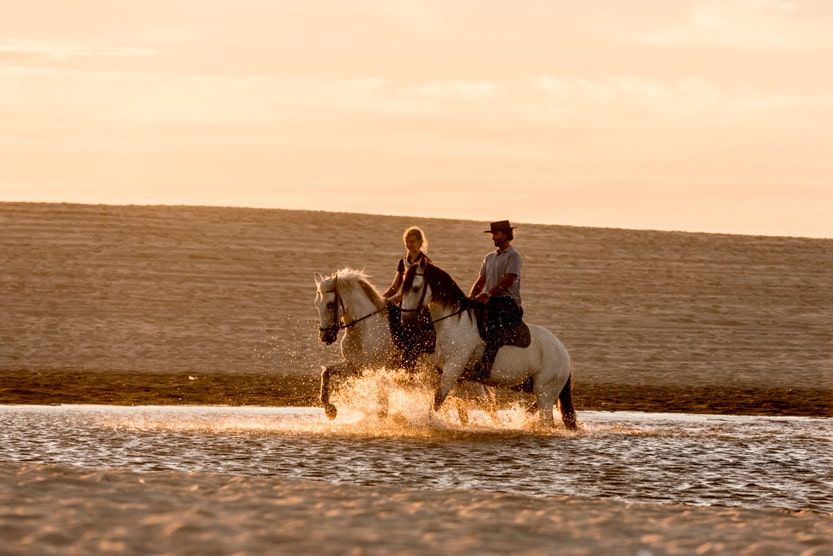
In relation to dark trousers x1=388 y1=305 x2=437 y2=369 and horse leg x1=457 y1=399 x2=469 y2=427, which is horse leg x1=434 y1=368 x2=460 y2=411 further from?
horse leg x1=457 y1=399 x2=469 y2=427

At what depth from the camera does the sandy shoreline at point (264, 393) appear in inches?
883

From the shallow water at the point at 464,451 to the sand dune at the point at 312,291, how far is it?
→ 11.2 meters

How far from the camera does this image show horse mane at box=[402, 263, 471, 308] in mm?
15359

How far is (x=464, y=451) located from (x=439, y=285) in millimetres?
2538

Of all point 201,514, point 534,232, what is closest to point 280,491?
point 201,514

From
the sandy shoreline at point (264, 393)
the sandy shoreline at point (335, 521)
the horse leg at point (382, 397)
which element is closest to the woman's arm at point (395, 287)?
the horse leg at point (382, 397)

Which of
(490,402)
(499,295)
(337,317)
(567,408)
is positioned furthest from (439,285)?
(567,408)

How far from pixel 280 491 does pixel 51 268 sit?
30740 millimetres

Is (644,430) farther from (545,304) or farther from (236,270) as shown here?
(236,270)

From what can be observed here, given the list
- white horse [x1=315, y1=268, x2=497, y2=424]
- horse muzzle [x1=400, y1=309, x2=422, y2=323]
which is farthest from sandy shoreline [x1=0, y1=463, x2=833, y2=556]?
white horse [x1=315, y1=268, x2=497, y2=424]

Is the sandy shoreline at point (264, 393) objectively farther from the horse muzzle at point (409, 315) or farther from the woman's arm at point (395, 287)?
the horse muzzle at point (409, 315)

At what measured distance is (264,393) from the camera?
2409 cm

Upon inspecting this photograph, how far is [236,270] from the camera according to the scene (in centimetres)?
3931

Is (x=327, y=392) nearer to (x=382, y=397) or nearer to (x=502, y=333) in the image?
(x=382, y=397)
